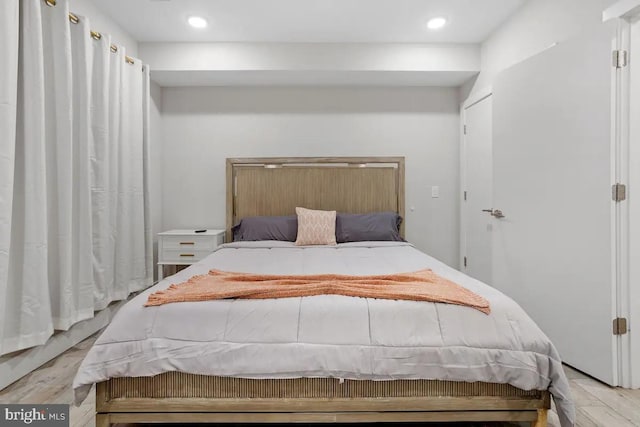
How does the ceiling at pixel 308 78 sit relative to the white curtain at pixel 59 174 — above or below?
above

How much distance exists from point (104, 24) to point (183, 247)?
1951 millimetres

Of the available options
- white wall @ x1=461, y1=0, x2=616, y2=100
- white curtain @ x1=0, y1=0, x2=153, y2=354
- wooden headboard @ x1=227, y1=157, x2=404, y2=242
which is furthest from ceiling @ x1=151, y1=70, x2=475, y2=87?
wooden headboard @ x1=227, y1=157, x2=404, y2=242

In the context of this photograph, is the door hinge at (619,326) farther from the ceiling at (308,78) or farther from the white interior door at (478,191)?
the ceiling at (308,78)

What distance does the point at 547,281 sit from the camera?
2434mm

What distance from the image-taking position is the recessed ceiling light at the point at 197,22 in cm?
304

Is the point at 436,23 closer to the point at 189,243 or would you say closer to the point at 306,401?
the point at 189,243

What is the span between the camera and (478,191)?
3539 mm

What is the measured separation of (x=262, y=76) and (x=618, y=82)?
2.75 m

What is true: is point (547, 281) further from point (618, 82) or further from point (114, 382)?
point (114, 382)

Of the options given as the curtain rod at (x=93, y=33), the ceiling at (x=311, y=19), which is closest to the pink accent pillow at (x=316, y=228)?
the ceiling at (x=311, y=19)

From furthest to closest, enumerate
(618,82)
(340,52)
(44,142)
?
(340,52) < (44,142) < (618,82)

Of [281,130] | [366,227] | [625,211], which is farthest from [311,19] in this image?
[625,211]

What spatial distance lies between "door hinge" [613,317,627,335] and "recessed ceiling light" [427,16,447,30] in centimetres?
249

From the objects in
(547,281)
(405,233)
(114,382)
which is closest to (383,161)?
(405,233)
